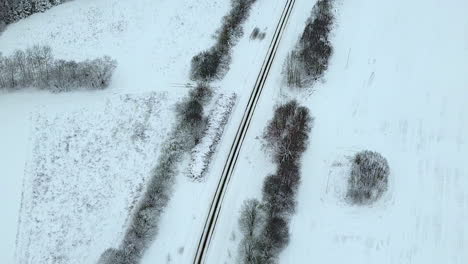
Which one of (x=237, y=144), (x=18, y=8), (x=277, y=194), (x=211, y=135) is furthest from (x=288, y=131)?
(x=18, y=8)

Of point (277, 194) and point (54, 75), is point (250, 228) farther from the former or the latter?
point (54, 75)

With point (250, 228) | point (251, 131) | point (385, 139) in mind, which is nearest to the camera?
point (250, 228)

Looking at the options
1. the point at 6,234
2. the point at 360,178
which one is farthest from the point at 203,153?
the point at 6,234

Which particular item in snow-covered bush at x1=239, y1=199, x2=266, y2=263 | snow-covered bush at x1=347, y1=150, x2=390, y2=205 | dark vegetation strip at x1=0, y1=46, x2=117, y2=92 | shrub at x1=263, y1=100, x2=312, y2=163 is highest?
dark vegetation strip at x1=0, y1=46, x2=117, y2=92

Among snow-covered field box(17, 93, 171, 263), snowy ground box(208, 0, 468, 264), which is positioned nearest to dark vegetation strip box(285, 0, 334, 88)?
snowy ground box(208, 0, 468, 264)

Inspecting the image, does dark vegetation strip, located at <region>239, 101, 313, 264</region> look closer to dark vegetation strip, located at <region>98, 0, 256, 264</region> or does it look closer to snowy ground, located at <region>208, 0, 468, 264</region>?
snowy ground, located at <region>208, 0, 468, 264</region>

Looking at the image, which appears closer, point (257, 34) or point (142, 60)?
point (142, 60)

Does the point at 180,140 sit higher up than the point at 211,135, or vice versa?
the point at 211,135
